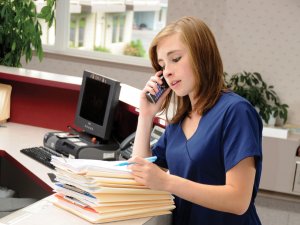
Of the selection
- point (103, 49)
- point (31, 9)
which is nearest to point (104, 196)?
point (31, 9)

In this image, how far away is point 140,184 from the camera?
136cm

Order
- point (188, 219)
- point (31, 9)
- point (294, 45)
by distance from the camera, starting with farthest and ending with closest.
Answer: point (294, 45) → point (31, 9) → point (188, 219)

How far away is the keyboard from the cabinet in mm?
2015

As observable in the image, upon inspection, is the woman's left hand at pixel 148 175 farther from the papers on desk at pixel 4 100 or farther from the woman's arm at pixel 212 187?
the papers on desk at pixel 4 100

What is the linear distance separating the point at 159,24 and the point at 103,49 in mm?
787

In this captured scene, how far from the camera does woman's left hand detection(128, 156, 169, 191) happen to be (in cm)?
134

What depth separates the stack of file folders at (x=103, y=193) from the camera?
1.31 metres

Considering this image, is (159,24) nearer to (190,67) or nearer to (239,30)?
(239,30)

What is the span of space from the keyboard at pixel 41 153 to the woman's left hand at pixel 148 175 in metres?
1.16

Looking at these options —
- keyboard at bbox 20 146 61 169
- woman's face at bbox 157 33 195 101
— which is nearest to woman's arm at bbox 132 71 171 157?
woman's face at bbox 157 33 195 101

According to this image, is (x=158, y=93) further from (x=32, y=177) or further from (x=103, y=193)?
(x=32, y=177)

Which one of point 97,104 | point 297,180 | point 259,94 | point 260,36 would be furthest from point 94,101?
point 260,36

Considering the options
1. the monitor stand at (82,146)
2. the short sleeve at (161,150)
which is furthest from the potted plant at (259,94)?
the short sleeve at (161,150)

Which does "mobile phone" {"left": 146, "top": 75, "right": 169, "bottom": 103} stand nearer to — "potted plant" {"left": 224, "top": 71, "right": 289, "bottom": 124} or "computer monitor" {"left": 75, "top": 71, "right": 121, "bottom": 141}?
"computer monitor" {"left": 75, "top": 71, "right": 121, "bottom": 141}
